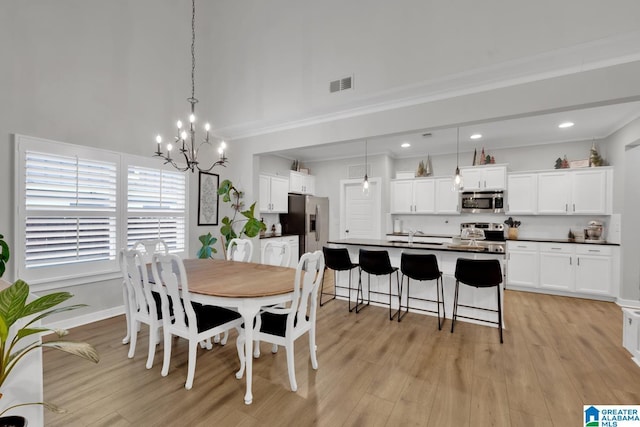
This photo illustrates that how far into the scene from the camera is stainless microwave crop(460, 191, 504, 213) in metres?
5.38

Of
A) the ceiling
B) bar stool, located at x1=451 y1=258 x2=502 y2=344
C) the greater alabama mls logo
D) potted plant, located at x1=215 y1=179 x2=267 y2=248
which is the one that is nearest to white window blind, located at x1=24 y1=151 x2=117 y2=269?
potted plant, located at x1=215 y1=179 x2=267 y2=248

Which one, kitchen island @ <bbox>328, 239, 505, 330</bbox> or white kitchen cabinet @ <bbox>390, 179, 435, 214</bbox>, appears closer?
kitchen island @ <bbox>328, 239, 505, 330</bbox>

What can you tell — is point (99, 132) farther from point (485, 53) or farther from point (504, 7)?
point (504, 7)

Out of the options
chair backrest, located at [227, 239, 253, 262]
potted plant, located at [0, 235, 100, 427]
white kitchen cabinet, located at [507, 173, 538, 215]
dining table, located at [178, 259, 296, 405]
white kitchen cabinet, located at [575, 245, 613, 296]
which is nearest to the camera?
potted plant, located at [0, 235, 100, 427]

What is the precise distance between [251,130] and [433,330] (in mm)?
3835

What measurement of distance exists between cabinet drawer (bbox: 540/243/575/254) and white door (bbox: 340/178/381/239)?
9.48 ft

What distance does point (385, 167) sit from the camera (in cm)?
624

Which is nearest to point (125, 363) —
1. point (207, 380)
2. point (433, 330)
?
point (207, 380)

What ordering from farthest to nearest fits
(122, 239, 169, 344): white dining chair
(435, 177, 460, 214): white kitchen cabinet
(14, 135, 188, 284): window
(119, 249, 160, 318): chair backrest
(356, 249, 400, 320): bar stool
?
(435, 177, 460, 214): white kitchen cabinet → (356, 249, 400, 320): bar stool → (14, 135, 188, 284): window → (122, 239, 169, 344): white dining chair → (119, 249, 160, 318): chair backrest

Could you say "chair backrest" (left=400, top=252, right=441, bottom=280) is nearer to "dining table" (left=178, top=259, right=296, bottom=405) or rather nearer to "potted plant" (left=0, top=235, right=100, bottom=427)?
"dining table" (left=178, top=259, right=296, bottom=405)

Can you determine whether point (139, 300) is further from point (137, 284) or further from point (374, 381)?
point (374, 381)

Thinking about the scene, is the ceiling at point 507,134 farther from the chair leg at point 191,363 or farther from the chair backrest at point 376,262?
the chair leg at point 191,363

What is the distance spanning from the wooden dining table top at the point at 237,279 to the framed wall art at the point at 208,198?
1.50m

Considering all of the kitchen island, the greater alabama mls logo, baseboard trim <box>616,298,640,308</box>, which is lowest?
the greater alabama mls logo
